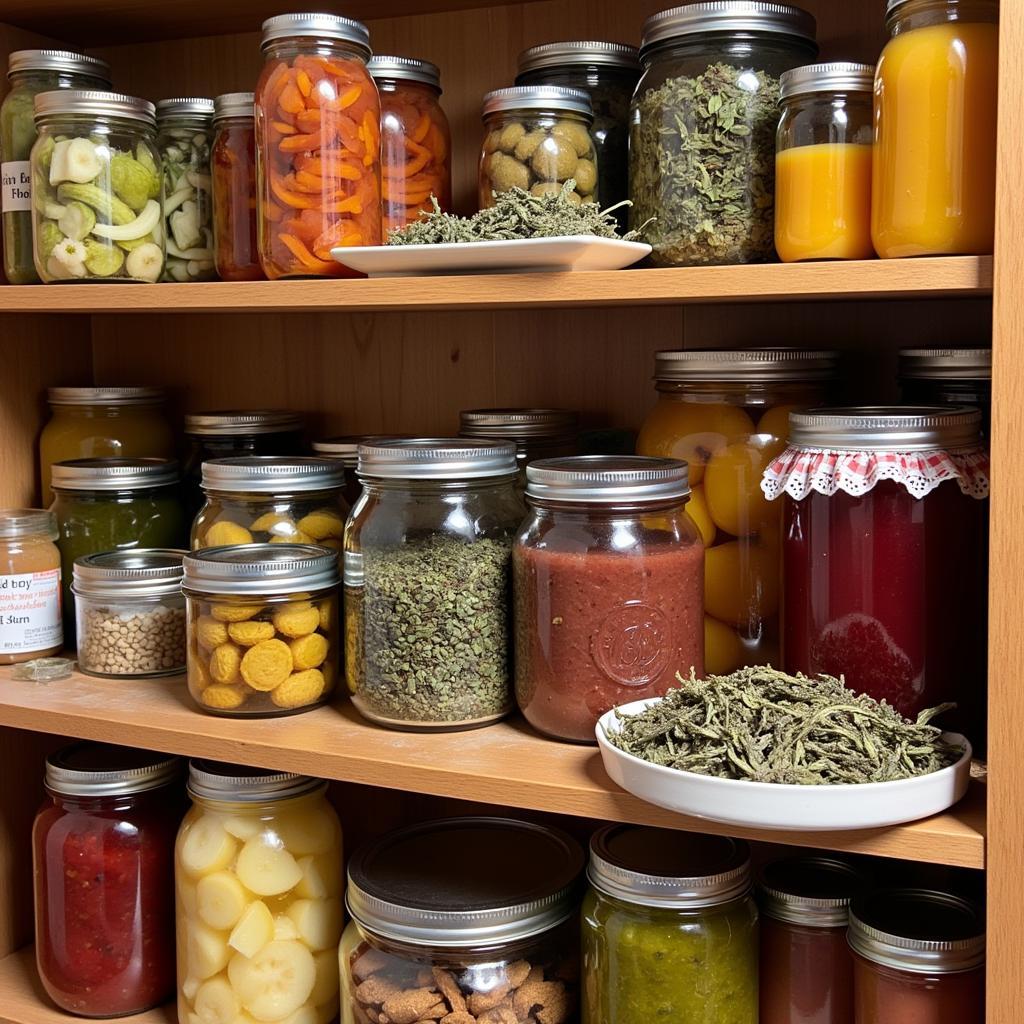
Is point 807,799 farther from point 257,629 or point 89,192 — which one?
point 89,192

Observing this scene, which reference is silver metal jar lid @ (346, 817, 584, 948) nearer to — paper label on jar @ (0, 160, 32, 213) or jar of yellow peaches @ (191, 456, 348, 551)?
jar of yellow peaches @ (191, 456, 348, 551)

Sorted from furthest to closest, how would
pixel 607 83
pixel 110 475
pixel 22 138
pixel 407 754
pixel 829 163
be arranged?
pixel 110 475, pixel 22 138, pixel 607 83, pixel 407 754, pixel 829 163

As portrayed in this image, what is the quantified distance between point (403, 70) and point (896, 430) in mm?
587

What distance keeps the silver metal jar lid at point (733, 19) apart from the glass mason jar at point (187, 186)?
1.63 ft

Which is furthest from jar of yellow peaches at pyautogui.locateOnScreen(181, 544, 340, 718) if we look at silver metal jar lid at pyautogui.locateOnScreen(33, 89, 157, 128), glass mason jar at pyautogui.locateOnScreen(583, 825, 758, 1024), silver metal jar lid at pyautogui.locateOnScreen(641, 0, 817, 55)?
silver metal jar lid at pyautogui.locateOnScreen(641, 0, 817, 55)

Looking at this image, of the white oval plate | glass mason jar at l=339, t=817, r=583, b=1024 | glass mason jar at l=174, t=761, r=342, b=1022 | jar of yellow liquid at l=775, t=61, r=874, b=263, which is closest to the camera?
the white oval plate

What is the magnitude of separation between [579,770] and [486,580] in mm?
185

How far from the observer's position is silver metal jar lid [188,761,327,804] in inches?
47.4

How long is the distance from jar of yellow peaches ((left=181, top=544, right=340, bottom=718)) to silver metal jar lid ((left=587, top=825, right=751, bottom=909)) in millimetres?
310

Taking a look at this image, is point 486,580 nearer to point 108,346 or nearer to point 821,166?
point 821,166

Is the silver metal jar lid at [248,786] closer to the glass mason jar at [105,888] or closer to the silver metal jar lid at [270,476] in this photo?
the glass mason jar at [105,888]

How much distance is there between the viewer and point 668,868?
1.08 metres

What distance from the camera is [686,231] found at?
3.33ft

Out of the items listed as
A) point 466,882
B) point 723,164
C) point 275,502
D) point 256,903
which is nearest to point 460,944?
point 466,882
